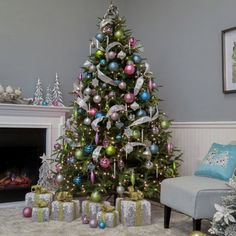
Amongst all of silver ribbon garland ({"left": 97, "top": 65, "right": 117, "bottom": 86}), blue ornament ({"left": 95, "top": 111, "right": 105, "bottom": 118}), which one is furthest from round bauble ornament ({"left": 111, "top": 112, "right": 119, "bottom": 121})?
silver ribbon garland ({"left": 97, "top": 65, "right": 117, "bottom": 86})

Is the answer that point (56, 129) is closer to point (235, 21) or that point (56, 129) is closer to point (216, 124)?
point (216, 124)

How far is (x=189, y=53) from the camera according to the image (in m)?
4.11

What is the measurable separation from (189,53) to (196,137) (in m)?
1.02

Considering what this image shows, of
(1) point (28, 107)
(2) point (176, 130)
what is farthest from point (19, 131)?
(2) point (176, 130)

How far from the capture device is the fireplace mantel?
3904 mm

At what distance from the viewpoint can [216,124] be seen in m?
3.71

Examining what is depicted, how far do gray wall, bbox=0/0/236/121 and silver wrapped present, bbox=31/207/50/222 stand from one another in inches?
67.3

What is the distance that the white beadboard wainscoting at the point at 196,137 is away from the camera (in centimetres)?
362

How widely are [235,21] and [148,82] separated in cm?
112

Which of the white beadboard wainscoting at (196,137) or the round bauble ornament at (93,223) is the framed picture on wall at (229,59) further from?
the round bauble ornament at (93,223)

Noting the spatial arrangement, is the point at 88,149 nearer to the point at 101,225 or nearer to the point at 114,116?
the point at 114,116

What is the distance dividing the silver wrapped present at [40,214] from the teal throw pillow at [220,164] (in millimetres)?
1445

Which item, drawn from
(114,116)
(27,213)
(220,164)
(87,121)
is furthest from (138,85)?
(27,213)

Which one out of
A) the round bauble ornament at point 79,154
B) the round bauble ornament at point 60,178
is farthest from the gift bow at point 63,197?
the round bauble ornament at point 79,154
